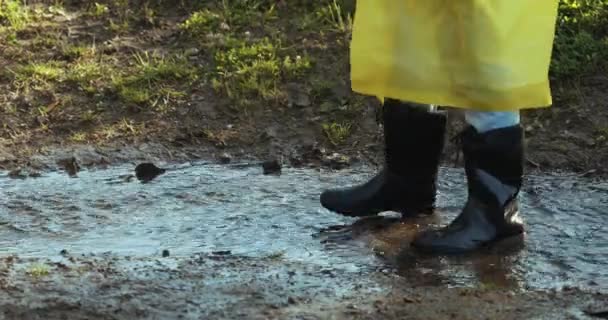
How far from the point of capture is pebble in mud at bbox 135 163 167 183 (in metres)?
4.48

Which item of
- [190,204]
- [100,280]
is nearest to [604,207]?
[190,204]

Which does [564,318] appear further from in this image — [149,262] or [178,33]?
[178,33]

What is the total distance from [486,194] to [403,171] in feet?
1.15

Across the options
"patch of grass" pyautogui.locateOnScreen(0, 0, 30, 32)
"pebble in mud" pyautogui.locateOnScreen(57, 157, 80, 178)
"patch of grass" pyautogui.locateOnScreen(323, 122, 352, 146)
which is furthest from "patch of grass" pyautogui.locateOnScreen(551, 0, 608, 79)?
"patch of grass" pyautogui.locateOnScreen(0, 0, 30, 32)

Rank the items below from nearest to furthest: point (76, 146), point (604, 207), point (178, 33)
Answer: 1. point (604, 207)
2. point (76, 146)
3. point (178, 33)

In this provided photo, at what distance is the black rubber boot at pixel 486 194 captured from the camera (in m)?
3.48

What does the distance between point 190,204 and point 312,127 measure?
922mm

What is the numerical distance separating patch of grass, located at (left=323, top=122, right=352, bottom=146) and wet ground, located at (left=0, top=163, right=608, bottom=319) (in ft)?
0.95

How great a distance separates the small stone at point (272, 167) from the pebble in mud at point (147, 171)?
42 cm

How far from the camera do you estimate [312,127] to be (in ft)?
15.9

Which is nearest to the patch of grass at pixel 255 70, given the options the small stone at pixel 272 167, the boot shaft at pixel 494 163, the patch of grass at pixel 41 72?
the small stone at pixel 272 167

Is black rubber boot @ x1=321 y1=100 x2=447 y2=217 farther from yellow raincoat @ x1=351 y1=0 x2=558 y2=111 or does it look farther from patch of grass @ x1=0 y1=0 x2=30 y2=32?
patch of grass @ x1=0 y1=0 x2=30 y2=32

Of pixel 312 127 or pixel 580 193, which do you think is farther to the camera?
pixel 312 127

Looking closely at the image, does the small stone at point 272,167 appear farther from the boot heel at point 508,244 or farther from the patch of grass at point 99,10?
the patch of grass at point 99,10
